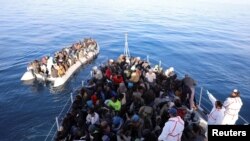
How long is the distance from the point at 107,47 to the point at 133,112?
3181 centimetres

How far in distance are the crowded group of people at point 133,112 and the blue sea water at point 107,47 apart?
5.74 metres

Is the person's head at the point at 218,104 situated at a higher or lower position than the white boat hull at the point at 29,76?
higher

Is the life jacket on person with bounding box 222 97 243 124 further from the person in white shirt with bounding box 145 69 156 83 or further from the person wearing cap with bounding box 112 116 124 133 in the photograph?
the person in white shirt with bounding box 145 69 156 83

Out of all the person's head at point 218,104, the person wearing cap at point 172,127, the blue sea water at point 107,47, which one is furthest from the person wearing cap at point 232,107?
the blue sea water at point 107,47

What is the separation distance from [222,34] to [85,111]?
52.9 m

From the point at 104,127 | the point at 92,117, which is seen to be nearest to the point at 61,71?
the point at 92,117

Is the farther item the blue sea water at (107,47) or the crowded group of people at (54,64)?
the crowded group of people at (54,64)

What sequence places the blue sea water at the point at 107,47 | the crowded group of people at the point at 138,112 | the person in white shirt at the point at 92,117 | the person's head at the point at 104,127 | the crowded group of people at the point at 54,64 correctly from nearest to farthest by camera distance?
1. the crowded group of people at the point at 138,112
2. the person's head at the point at 104,127
3. the person in white shirt at the point at 92,117
4. the blue sea water at the point at 107,47
5. the crowded group of people at the point at 54,64

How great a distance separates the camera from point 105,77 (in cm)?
1848

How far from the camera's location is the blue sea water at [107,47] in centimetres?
2266

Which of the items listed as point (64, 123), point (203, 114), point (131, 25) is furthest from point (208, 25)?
point (64, 123)

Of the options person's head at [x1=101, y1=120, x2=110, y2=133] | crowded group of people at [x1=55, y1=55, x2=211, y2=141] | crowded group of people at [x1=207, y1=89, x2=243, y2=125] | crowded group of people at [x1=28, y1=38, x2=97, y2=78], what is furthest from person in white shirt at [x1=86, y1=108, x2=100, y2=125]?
crowded group of people at [x1=28, y1=38, x2=97, y2=78]

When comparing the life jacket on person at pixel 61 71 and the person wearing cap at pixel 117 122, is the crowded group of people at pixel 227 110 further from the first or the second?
the life jacket on person at pixel 61 71

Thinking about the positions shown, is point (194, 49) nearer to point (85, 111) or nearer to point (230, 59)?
point (230, 59)
